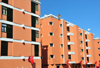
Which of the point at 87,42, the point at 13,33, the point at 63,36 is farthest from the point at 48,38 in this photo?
the point at 87,42

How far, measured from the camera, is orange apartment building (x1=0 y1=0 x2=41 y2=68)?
89.6 feet

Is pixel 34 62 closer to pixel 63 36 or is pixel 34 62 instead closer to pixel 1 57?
pixel 1 57

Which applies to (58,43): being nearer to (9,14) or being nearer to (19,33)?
Result: (19,33)

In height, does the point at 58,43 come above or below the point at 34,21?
below

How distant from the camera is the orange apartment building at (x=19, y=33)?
2732 centimetres

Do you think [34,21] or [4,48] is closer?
[4,48]

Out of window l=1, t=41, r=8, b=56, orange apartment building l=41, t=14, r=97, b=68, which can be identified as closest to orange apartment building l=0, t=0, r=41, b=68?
window l=1, t=41, r=8, b=56

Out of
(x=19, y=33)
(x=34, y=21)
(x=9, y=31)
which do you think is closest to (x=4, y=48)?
(x=9, y=31)

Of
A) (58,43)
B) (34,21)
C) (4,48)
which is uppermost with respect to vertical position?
(34,21)

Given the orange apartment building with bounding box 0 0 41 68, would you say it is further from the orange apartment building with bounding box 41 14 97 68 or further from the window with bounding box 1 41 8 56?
the orange apartment building with bounding box 41 14 97 68

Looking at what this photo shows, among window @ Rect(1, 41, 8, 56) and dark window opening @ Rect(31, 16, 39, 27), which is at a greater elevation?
dark window opening @ Rect(31, 16, 39, 27)

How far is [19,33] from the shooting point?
30359mm

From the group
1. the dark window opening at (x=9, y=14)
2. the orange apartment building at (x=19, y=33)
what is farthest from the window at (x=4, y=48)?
the dark window opening at (x=9, y=14)

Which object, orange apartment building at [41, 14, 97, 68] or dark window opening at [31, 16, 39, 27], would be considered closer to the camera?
dark window opening at [31, 16, 39, 27]
